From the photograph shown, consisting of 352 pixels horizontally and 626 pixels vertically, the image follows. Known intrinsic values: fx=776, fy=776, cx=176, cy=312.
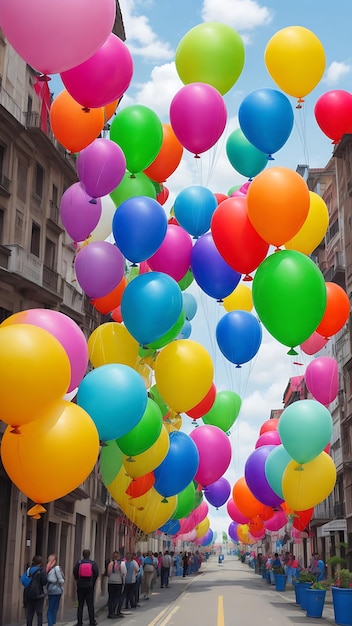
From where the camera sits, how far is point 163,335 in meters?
13.2

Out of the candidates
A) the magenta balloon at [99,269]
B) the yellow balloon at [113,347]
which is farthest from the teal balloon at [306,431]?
the magenta balloon at [99,269]

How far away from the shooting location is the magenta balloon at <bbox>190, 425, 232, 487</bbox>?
15.8m

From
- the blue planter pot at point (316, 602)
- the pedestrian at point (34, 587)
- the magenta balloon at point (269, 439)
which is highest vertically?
the magenta balloon at point (269, 439)

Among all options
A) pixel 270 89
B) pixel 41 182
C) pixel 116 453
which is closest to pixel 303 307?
pixel 270 89

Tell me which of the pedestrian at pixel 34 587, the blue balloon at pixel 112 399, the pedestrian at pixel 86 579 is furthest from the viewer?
the pedestrian at pixel 86 579

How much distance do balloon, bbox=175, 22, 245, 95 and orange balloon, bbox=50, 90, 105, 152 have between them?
5.66 feet

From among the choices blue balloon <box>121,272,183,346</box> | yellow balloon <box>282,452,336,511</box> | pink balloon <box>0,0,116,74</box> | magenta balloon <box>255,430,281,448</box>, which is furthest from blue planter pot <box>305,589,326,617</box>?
pink balloon <box>0,0,116,74</box>

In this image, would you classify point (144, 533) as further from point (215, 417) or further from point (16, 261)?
point (16, 261)

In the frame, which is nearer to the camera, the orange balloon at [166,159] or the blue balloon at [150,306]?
the blue balloon at [150,306]

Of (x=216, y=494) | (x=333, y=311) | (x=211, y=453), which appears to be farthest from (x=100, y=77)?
(x=216, y=494)

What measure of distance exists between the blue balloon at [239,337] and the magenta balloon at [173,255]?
1.27 m

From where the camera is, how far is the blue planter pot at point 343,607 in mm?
15227

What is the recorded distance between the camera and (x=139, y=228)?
12.2m

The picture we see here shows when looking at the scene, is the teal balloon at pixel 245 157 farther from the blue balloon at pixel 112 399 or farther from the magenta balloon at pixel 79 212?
the blue balloon at pixel 112 399
